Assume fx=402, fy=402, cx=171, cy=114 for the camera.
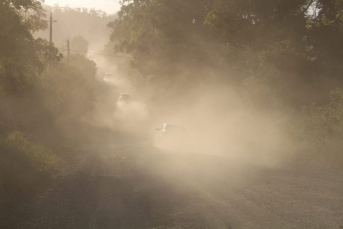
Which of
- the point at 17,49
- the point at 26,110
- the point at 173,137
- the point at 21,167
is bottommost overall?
the point at 21,167

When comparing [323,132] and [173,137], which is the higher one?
[323,132]

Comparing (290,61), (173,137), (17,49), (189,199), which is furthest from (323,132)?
(17,49)

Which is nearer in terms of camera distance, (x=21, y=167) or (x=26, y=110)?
(x=21, y=167)

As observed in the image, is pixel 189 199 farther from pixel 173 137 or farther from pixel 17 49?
pixel 173 137

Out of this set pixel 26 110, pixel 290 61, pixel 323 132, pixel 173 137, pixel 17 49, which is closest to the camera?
pixel 17 49

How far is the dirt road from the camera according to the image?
9.08 m

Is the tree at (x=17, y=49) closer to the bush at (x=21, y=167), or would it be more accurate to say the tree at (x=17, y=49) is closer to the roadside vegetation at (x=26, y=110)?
the roadside vegetation at (x=26, y=110)

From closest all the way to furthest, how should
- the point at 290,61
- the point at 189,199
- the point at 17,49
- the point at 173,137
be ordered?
the point at 189,199 < the point at 17,49 < the point at 173,137 < the point at 290,61

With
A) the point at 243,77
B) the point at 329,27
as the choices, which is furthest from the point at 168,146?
the point at 329,27

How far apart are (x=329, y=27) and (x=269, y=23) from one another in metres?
4.14

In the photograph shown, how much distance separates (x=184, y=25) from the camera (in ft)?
129

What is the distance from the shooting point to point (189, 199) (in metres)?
11.1

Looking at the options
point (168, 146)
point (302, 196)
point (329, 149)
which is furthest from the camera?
point (168, 146)

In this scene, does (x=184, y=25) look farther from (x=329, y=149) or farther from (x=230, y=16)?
(x=329, y=149)
